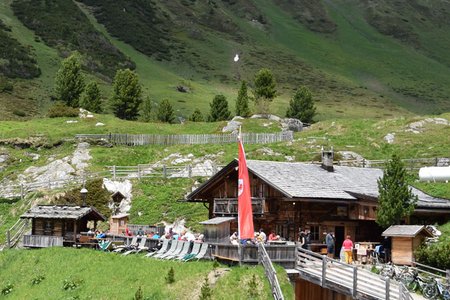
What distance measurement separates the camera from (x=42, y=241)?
139ft

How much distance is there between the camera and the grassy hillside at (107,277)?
92.9ft

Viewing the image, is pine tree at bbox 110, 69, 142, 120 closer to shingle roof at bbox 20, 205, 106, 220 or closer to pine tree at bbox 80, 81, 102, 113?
pine tree at bbox 80, 81, 102, 113

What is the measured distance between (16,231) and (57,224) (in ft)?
32.6

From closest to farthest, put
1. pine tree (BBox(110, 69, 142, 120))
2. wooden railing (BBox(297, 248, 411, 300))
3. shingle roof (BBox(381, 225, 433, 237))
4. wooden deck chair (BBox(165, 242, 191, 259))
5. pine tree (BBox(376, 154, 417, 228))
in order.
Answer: wooden railing (BBox(297, 248, 411, 300)), wooden deck chair (BBox(165, 242, 191, 259)), shingle roof (BBox(381, 225, 433, 237)), pine tree (BBox(376, 154, 417, 228)), pine tree (BBox(110, 69, 142, 120))

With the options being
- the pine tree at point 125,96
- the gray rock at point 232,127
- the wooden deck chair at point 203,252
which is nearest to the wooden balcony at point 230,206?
the wooden deck chair at point 203,252

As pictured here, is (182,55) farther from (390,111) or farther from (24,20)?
(390,111)

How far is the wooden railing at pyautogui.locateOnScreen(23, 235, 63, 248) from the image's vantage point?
41812mm

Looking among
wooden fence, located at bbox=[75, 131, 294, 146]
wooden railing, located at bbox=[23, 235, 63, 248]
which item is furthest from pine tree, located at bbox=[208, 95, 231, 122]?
wooden railing, located at bbox=[23, 235, 63, 248]

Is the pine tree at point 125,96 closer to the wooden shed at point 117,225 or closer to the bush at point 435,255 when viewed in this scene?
the wooden shed at point 117,225

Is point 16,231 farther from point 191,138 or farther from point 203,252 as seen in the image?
point 191,138

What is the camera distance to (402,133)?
248ft

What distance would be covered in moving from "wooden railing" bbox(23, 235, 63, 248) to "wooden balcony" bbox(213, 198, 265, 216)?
1034cm

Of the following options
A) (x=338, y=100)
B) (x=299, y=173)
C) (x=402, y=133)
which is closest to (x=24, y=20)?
(x=338, y=100)

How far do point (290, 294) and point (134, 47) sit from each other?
166 metres
